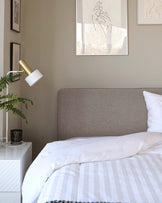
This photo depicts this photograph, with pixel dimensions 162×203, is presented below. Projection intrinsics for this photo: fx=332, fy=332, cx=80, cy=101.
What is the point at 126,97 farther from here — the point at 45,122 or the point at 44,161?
the point at 44,161

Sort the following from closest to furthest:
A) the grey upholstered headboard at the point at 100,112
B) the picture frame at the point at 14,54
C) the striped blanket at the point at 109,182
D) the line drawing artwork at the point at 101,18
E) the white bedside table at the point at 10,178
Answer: the striped blanket at the point at 109,182, the white bedside table at the point at 10,178, the picture frame at the point at 14,54, the grey upholstered headboard at the point at 100,112, the line drawing artwork at the point at 101,18

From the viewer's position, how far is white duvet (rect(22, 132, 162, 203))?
2.08m

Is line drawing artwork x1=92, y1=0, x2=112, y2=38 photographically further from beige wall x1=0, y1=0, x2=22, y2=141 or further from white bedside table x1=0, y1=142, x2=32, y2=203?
white bedside table x1=0, y1=142, x2=32, y2=203

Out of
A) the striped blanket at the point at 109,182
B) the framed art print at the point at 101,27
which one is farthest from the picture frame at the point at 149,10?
the striped blanket at the point at 109,182

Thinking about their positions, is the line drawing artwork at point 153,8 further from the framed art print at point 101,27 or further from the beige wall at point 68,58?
the framed art print at point 101,27

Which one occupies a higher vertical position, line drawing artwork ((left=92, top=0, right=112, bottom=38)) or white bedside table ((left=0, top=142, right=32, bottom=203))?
line drawing artwork ((left=92, top=0, right=112, bottom=38))

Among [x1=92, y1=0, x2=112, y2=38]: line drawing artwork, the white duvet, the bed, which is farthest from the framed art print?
the white duvet

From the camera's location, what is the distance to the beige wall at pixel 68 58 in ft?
11.0

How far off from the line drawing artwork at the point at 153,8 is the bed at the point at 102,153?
0.76 meters

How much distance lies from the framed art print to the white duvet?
3.60 feet

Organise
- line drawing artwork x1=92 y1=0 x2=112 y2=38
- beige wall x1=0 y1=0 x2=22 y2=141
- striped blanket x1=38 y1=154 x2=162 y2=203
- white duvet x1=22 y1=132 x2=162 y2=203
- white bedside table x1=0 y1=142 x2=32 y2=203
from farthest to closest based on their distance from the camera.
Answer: line drawing artwork x1=92 y1=0 x2=112 y2=38 < beige wall x1=0 y1=0 x2=22 y2=141 < white bedside table x1=0 y1=142 x2=32 y2=203 < white duvet x1=22 y1=132 x2=162 y2=203 < striped blanket x1=38 y1=154 x2=162 y2=203

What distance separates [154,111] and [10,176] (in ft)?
4.67

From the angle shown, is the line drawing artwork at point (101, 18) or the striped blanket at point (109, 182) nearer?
the striped blanket at point (109, 182)

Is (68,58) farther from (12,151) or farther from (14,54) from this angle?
(12,151)
